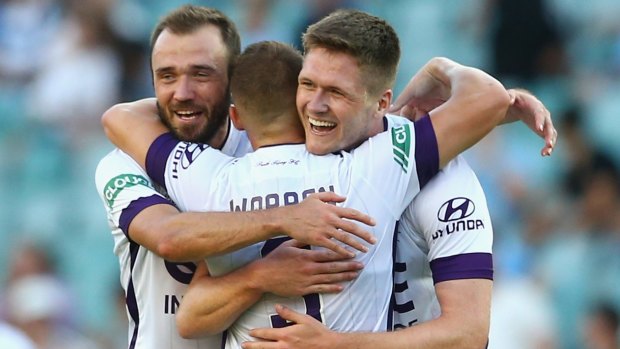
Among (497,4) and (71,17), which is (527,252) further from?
(71,17)

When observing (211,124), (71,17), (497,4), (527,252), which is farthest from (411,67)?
(211,124)

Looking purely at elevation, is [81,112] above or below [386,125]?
above

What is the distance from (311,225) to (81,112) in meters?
6.84

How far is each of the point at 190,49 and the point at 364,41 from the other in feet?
2.81

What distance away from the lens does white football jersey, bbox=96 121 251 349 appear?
16.3 ft

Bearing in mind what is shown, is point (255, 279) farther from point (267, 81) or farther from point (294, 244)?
point (267, 81)

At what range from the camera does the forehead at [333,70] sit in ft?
15.4

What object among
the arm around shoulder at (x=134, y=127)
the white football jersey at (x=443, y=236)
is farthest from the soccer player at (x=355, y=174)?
the arm around shoulder at (x=134, y=127)

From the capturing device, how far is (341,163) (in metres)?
4.74

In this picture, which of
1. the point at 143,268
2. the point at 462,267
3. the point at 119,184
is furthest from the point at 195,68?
the point at 462,267

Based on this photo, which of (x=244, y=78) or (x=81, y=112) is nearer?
(x=244, y=78)

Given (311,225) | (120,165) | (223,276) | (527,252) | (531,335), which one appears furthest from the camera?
(527,252)

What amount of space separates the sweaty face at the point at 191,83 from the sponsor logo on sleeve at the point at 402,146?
2.83ft

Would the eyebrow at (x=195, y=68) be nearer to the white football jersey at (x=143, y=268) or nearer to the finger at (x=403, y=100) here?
the white football jersey at (x=143, y=268)
